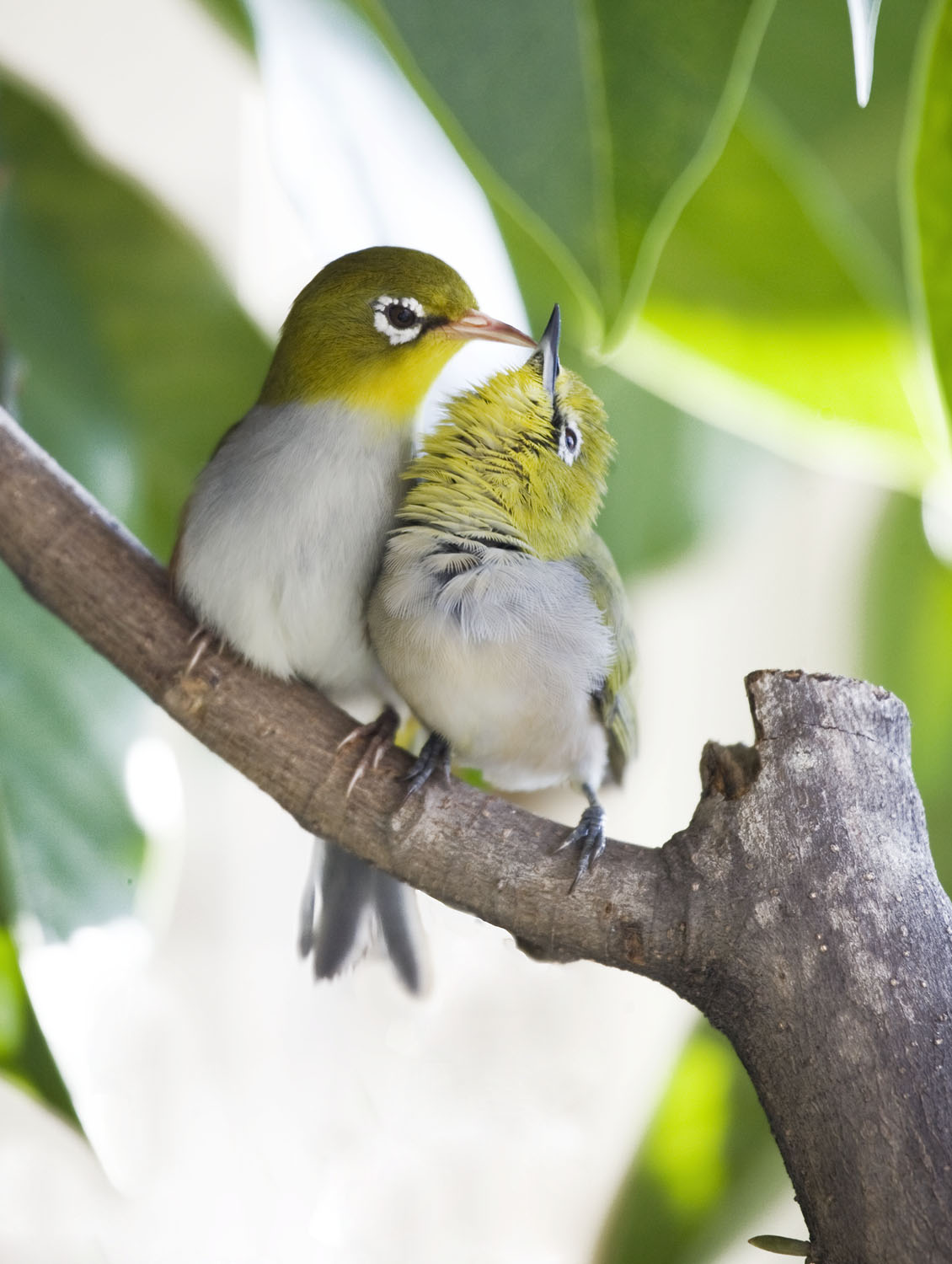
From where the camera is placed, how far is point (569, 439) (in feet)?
2.76

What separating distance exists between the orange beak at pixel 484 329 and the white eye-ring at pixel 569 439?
7 cm

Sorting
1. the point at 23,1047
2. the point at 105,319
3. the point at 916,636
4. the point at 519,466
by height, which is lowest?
the point at 23,1047

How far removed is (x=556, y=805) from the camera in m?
1.24

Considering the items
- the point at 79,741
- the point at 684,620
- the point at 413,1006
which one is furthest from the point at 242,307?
the point at 413,1006

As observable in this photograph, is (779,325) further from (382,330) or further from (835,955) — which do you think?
(835,955)

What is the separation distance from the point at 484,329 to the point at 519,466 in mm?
119

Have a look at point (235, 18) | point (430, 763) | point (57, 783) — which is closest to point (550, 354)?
point (430, 763)

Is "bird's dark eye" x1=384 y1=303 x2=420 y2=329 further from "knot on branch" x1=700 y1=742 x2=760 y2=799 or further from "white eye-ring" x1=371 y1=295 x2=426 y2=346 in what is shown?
"knot on branch" x1=700 y1=742 x2=760 y2=799

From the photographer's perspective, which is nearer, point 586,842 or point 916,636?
point 586,842

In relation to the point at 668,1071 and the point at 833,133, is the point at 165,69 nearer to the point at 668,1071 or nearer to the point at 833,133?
the point at 833,133

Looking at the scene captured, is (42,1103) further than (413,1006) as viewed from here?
No

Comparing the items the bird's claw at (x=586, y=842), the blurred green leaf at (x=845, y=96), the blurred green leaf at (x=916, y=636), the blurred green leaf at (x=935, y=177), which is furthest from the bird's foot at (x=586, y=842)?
the blurred green leaf at (x=845, y=96)

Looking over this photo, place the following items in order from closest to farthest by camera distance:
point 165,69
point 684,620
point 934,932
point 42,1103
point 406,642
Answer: point 934,932
point 406,642
point 42,1103
point 165,69
point 684,620

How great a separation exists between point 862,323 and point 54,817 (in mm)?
1041
